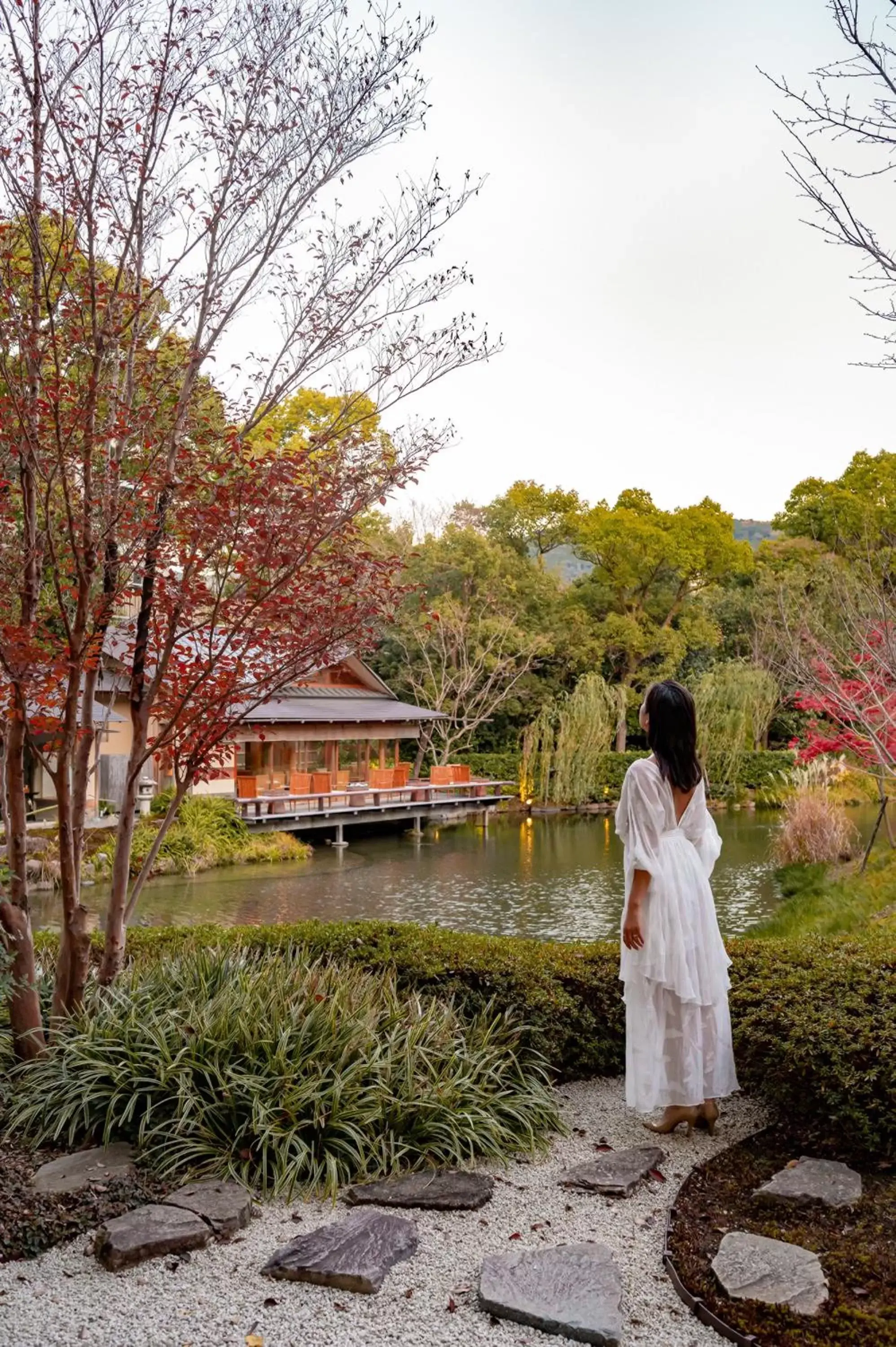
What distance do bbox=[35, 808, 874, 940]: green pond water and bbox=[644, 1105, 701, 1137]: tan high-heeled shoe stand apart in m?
5.98

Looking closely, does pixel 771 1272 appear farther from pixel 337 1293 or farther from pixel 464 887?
pixel 464 887

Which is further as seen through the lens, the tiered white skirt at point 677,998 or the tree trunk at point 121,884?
the tree trunk at point 121,884

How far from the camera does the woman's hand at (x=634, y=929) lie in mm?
3729

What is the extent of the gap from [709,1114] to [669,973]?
62 cm

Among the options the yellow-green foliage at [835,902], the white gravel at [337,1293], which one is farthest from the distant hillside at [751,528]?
the white gravel at [337,1293]

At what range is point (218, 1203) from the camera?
10.3ft

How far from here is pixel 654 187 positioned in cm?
854

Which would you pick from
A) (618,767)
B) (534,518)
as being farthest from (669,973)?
(534,518)

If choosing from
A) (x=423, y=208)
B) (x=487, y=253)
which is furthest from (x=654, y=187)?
(x=423, y=208)

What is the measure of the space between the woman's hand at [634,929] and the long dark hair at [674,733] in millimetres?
494

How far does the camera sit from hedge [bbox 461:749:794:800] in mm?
25484

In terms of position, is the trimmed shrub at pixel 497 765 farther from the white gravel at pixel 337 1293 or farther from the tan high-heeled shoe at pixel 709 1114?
the white gravel at pixel 337 1293

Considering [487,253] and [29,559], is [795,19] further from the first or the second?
[29,559]

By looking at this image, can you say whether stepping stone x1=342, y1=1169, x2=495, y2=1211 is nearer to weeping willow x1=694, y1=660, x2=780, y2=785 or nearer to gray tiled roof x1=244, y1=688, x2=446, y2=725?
gray tiled roof x1=244, y1=688, x2=446, y2=725
